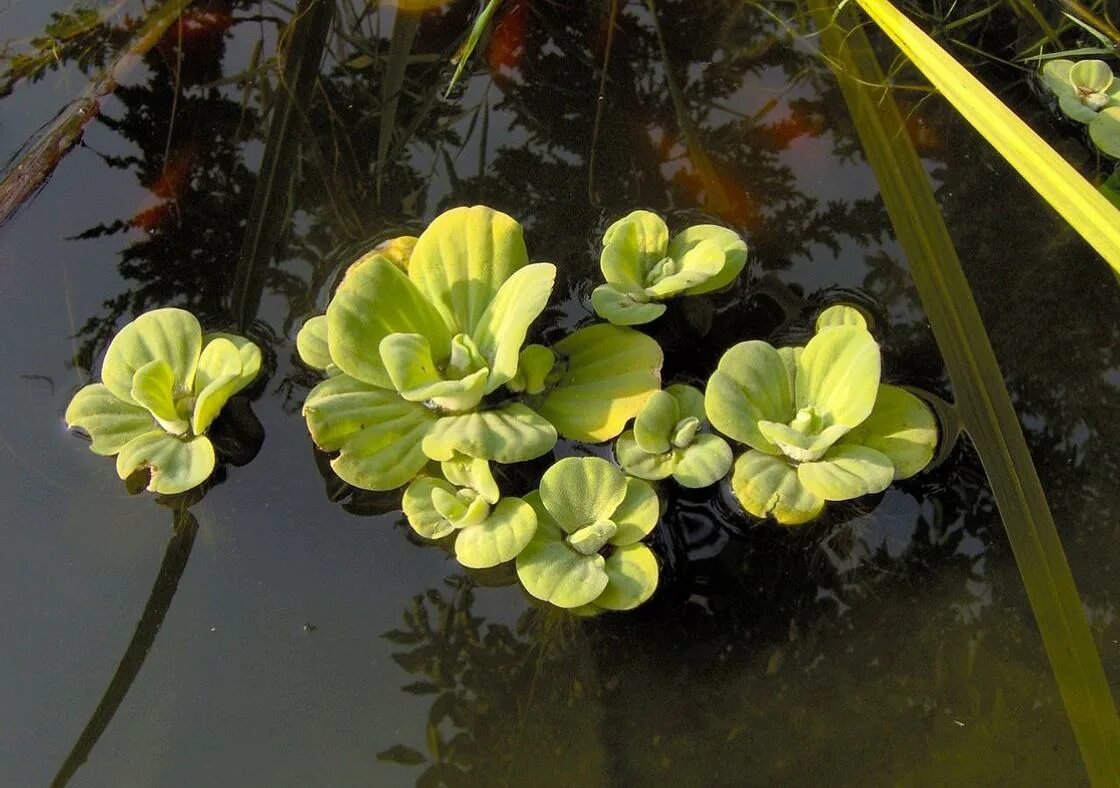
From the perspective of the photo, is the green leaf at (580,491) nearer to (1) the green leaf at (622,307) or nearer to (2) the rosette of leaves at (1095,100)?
(1) the green leaf at (622,307)

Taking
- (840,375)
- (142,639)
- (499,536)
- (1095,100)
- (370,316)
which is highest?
(370,316)

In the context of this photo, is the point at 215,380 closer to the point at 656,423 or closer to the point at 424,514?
the point at 424,514

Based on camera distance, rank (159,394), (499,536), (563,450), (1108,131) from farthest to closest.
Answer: (1108,131)
(563,450)
(159,394)
(499,536)

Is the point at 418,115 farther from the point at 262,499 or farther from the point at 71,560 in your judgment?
the point at 71,560

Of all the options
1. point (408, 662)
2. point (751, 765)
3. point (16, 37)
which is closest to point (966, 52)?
point (751, 765)

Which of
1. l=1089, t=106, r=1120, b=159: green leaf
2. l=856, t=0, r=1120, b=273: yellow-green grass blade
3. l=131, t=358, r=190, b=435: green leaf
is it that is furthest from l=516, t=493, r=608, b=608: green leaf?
l=1089, t=106, r=1120, b=159: green leaf

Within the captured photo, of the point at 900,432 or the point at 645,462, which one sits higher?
the point at 645,462

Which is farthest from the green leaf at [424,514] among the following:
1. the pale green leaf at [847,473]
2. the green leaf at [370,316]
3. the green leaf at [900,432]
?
the green leaf at [900,432]

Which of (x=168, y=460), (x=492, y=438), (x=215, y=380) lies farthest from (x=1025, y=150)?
(x=168, y=460)
